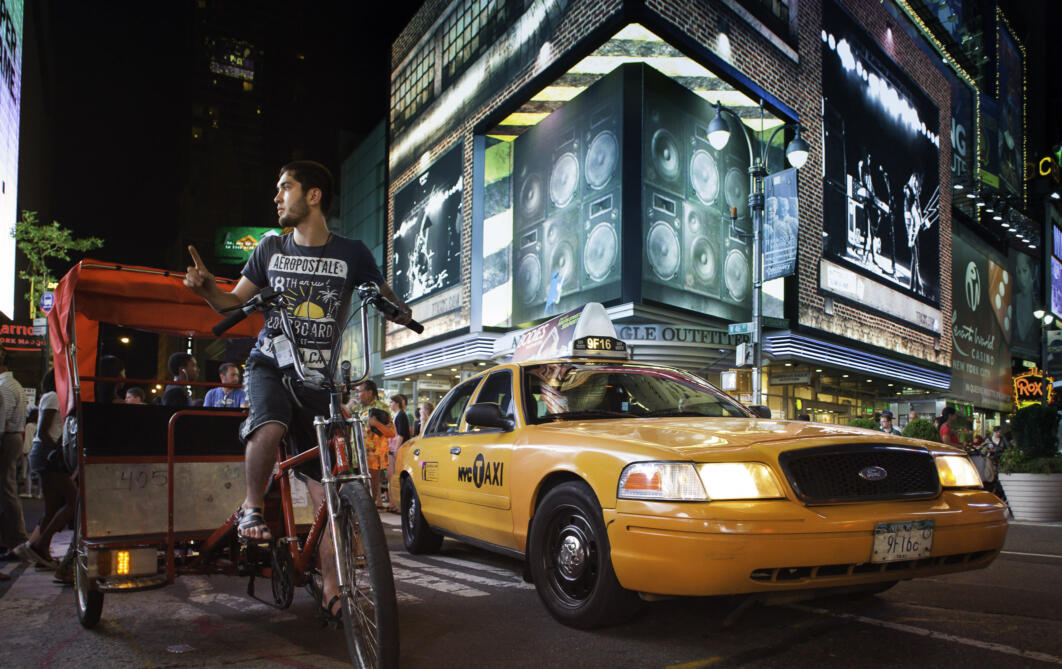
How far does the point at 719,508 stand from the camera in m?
3.12

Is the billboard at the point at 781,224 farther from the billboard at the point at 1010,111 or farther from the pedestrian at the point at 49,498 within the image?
the billboard at the point at 1010,111

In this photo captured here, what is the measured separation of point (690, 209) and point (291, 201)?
15.4m

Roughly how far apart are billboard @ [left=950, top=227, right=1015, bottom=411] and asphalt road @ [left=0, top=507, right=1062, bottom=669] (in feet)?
97.1

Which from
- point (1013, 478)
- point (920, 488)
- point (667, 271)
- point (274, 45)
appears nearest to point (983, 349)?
point (667, 271)

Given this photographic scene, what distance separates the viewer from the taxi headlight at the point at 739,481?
3184 millimetres

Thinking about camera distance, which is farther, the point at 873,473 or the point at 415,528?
Result: the point at 415,528

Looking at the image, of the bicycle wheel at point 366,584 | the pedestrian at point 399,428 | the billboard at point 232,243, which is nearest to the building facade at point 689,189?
the pedestrian at point 399,428

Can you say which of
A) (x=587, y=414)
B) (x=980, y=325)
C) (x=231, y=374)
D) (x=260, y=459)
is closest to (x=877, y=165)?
(x=980, y=325)

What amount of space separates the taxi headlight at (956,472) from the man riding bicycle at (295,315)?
2729 millimetres

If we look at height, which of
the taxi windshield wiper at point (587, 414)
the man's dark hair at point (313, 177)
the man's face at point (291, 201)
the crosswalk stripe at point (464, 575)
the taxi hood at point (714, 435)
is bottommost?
the crosswalk stripe at point (464, 575)

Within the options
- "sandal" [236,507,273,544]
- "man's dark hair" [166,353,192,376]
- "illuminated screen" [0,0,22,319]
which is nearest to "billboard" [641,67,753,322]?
"man's dark hair" [166,353,192,376]

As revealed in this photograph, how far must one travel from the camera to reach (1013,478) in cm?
1055

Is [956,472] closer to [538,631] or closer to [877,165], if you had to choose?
[538,631]

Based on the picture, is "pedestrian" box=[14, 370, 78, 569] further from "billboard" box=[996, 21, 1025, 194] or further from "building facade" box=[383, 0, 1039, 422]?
"billboard" box=[996, 21, 1025, 194]
